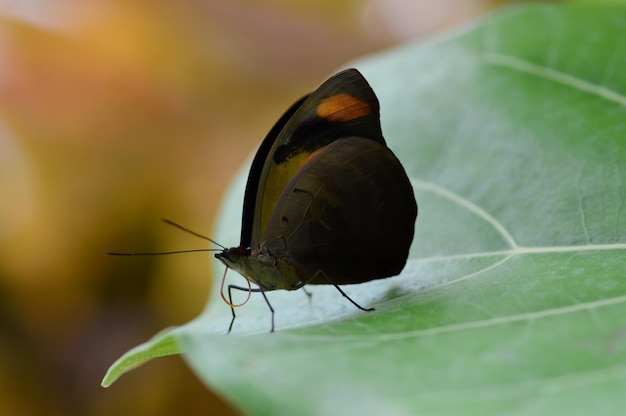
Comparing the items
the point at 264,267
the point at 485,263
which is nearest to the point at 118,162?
the point at 264,267

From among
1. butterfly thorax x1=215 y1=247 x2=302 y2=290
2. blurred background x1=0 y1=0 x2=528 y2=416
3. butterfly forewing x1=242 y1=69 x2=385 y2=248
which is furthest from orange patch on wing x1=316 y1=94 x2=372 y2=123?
blurred background x1=0 y1=0 x2=528 y2=416

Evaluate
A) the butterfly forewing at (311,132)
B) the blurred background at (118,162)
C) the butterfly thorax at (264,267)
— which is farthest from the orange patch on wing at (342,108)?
the blurred background at (118,162)

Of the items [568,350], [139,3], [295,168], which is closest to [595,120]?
[295,168]

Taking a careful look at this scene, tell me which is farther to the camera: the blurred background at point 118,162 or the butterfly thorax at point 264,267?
the blurred background at point 118,162

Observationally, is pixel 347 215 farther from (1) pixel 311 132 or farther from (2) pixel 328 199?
(1) pixel 311 132

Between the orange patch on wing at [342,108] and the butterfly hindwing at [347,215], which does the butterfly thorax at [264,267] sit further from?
the orange patch on wing at [342,108]

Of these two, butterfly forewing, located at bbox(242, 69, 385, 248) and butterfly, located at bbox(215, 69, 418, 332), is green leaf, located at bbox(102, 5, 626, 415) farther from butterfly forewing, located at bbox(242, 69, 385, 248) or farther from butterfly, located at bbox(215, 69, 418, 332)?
butterfly forewing, located at bbox(242, 69, 385, 248)

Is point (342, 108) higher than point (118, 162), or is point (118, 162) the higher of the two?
point (342, 108)
